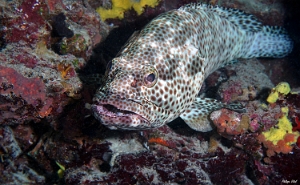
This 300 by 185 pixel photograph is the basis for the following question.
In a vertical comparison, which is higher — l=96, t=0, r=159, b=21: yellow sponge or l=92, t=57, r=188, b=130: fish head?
l=96, t=0, r=159, b=21: yellow sponge

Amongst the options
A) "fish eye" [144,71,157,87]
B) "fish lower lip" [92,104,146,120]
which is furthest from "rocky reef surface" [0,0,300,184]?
"fish eye" [144,71,157,87]

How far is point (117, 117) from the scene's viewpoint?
312 centimetres

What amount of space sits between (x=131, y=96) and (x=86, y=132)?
1.69m

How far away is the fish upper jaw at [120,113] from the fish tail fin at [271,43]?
4951mm

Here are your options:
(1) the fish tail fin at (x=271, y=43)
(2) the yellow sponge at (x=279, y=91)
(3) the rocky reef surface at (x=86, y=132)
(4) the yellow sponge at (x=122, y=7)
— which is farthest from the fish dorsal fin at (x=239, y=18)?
(2) the yellow sponge at (x=279, y=91)

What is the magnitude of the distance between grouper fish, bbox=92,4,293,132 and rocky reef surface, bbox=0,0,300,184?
0.62 metres

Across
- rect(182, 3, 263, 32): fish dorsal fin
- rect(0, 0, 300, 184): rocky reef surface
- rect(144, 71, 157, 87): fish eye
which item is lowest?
rect(0, 0, 300, 184): rocky reef surface

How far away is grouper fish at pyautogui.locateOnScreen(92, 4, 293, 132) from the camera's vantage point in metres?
3.17

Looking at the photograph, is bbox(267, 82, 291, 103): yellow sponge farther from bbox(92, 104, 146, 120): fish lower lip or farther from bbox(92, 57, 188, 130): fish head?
bbox(92, 104, 146, 120): fish lower lip

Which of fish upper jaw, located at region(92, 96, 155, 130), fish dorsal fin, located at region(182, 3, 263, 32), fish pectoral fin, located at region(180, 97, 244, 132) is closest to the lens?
fish upper jaw, located at region(92, 96, 155, 130)

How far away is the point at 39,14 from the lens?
4555 mm

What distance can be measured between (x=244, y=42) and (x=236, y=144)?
10.9ft

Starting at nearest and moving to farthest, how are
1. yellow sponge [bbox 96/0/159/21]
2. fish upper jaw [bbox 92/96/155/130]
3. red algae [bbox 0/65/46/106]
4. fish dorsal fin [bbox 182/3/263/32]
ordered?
fish upper jaw [bbox 92/96/155/130] → red algae [bbox 0/65/46/106] → fish dorsal fin [bbox 182/3/263/32] → yellow sponge [bbox 96/0/159/21]

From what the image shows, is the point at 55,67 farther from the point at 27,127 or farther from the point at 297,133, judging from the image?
the point at 297,133
